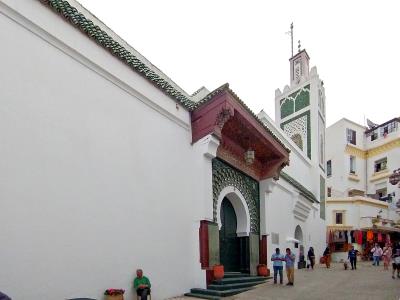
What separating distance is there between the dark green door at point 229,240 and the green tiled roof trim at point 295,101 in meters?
12.8

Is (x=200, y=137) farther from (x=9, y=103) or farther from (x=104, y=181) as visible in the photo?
(x=9, y=103)

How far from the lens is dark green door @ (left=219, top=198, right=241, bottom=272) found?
11.1 meters

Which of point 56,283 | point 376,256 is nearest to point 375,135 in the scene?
point 376,256

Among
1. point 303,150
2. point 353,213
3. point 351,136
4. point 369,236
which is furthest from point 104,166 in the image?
point 351,136

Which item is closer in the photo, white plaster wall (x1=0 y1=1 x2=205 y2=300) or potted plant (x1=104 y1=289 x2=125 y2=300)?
white plaster wall (x1=0 y1=1 x2=205 y2=300)

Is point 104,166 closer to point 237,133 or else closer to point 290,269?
point 237,133

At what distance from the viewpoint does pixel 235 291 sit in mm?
9336

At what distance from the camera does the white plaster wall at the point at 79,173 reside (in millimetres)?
5125

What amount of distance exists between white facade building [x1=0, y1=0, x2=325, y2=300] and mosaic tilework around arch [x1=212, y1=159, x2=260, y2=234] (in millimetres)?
62

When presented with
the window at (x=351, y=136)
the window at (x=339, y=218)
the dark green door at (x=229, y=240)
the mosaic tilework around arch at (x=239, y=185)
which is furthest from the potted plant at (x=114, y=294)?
the window at (x=351, y=136)

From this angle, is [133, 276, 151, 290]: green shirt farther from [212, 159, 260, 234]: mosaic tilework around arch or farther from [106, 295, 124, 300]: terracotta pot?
[212, 159, 260, 234]: mosaic tilework around arch

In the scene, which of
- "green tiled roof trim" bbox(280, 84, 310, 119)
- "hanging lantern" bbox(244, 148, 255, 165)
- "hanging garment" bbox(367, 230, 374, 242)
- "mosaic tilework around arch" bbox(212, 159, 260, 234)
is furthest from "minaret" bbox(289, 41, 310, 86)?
"hanging lantern" bbox(244, 148, 255, 165)

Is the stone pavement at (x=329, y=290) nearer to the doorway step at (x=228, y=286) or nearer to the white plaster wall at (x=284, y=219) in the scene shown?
the doorway step at (x=228, y=286)

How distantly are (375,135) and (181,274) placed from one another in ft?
92.0
